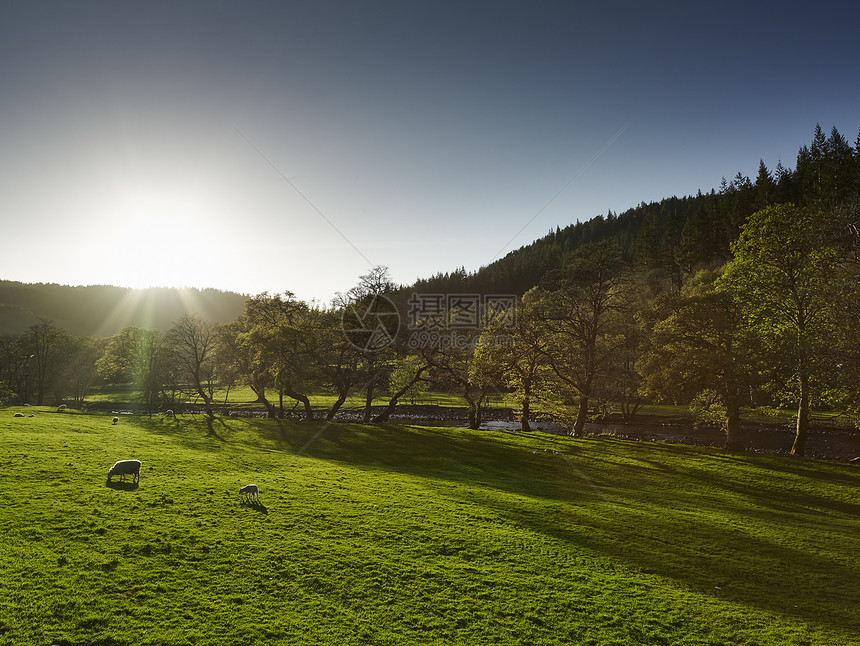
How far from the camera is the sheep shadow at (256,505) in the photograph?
1662 cm

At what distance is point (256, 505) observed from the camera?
56.2 feet

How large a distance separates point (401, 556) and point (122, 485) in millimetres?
13024

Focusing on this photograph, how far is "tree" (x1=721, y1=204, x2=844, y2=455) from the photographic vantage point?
95.0ft

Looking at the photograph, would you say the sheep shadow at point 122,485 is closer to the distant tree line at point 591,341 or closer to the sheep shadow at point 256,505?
the sheep shadow at point 256,505

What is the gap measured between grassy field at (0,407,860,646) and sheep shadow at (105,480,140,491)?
0.51 feet

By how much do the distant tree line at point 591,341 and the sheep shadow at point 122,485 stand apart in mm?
27718

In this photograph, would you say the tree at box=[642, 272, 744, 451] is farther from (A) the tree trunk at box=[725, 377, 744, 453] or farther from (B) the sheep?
(B) the sheep

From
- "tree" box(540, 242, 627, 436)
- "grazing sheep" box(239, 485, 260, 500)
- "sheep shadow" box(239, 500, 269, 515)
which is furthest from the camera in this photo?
"tree" box(540, 242, 627, 436)

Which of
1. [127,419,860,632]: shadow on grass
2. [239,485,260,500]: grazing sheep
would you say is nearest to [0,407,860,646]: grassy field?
[127,419,860,632]: shadow on grass

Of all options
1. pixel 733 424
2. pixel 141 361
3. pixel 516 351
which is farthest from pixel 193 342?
pixel 733 424

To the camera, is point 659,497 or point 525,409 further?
point 525,409

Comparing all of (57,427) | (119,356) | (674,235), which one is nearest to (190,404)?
(119,356)

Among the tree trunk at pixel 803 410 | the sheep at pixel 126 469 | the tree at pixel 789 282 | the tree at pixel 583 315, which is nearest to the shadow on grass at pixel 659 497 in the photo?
the tree trunk at pixel 803 410

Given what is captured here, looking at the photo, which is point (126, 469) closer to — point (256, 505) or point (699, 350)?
point (256, 505)
